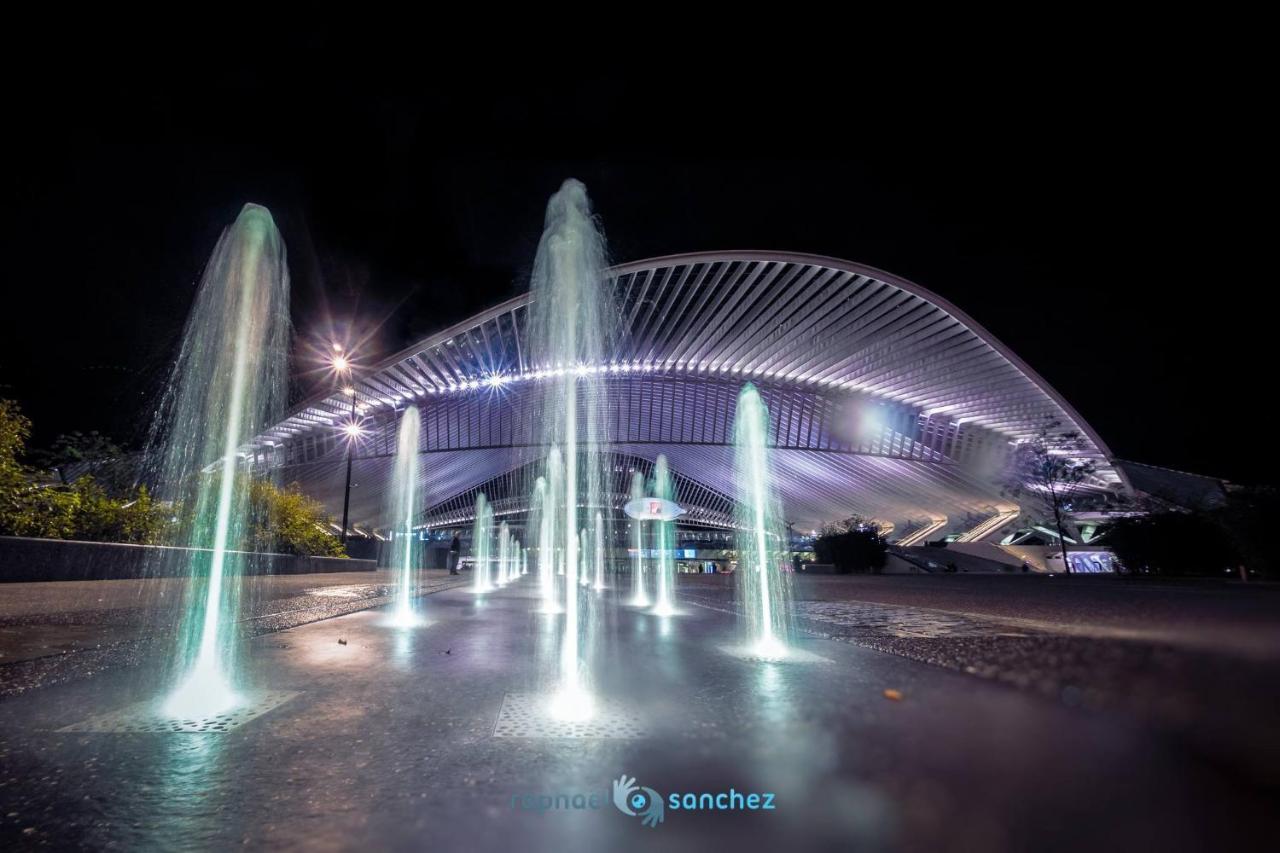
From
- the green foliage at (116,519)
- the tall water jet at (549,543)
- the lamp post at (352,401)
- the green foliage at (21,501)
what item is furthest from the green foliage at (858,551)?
the green foliage at (21,501)

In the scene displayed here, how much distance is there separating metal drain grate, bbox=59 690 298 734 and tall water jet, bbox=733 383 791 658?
10.7 feet

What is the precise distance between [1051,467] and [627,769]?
→ 125 ft

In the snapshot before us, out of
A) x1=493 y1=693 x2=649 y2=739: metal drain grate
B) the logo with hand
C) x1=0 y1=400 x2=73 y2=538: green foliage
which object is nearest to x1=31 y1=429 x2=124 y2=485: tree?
x1=0 y1=400 x2=73 y2=538: green foliage

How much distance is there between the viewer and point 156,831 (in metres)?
1.58

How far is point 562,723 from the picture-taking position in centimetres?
261

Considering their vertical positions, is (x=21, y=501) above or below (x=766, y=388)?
below

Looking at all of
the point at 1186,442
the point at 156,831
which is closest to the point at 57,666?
the point at 156,831

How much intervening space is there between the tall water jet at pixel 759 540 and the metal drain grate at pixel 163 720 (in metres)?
3.27

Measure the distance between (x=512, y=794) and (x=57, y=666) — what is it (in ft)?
12.3

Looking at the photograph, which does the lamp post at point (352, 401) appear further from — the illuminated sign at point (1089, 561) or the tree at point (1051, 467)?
the illuminated sign at point (1089, 561)

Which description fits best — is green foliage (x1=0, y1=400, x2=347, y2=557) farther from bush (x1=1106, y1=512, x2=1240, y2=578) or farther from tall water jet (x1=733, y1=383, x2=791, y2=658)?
bush (x1=1106, y1=512, x2=1240, y2=578)

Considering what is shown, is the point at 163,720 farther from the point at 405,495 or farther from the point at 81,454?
the point at 405,495

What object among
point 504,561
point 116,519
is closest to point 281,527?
point 116,519

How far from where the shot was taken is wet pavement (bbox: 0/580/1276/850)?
62.2 inches
